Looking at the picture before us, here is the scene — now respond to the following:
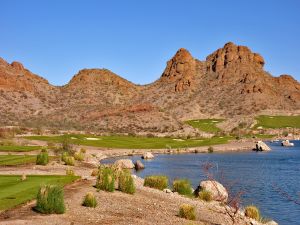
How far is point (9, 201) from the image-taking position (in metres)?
21.1

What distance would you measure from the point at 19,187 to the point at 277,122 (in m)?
152

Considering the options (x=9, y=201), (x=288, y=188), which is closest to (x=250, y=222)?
(x=9, y=201)

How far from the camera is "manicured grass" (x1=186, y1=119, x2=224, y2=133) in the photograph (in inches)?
5782

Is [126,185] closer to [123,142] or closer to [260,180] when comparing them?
[260,180]

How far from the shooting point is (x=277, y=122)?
169 metres

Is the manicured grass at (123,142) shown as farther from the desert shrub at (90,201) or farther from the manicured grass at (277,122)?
the manicured grass at (277,122)

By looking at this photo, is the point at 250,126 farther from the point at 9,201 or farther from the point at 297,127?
the point at 9,201

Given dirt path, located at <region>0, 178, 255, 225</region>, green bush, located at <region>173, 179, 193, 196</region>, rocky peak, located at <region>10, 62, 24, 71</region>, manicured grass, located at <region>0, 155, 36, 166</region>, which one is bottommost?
dirt path, located at <region>0, 178, 255, 225</region>

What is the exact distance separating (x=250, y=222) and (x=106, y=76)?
572ft

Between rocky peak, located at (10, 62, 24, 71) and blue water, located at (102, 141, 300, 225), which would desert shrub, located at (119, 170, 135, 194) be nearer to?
blue water, located at (102, 141, 300, 225)

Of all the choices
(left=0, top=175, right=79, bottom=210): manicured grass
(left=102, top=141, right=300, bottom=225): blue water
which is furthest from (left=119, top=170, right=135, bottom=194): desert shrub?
(left=102, top=141, right=300, bottom=225): blue water

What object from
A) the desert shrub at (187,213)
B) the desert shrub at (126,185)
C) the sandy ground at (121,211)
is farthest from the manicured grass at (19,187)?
the desert shrub at (187,213)

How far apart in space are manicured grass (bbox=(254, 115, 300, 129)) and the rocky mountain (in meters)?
4.72

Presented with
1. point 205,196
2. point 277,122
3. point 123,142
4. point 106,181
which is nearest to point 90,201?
point 106,181
